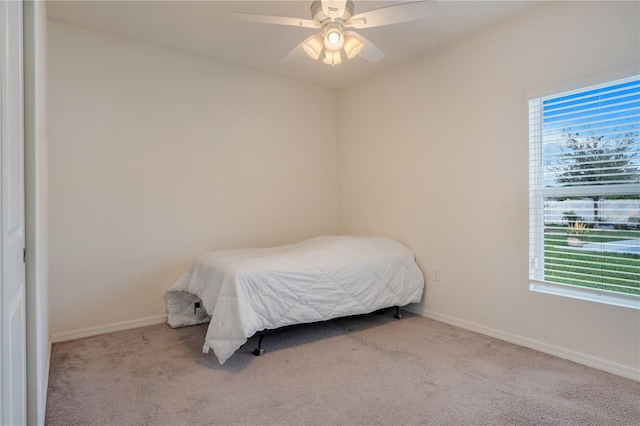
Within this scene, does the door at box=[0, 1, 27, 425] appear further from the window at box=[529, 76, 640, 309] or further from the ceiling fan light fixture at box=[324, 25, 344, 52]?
the window at box=[529, 76, 640, 309]

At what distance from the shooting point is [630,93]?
223cm

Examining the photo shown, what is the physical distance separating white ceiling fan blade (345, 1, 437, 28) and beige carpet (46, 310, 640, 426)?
2023mm

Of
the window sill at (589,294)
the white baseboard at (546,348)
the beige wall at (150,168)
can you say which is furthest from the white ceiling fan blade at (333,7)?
the white baseboard at (546,348)

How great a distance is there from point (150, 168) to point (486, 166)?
9.24ft

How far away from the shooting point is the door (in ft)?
2.97

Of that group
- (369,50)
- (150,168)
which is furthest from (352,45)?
(150,168)

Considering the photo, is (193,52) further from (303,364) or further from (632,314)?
(632,314)

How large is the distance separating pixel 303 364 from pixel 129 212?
194cm

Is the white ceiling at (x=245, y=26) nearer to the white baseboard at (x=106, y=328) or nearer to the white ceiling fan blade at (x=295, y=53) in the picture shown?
the white ceiling fan blade at (x=295, y=53)

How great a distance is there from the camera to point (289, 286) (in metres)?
2.57

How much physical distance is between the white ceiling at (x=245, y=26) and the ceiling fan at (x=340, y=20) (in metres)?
0.43

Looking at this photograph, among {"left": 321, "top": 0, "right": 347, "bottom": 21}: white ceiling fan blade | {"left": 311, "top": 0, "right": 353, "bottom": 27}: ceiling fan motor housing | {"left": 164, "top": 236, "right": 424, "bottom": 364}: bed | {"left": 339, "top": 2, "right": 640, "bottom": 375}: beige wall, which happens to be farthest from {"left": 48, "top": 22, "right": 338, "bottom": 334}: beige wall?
{"left": 321, "top": 0, "right": 347, "bottom": 21}: white ceiling fan blade

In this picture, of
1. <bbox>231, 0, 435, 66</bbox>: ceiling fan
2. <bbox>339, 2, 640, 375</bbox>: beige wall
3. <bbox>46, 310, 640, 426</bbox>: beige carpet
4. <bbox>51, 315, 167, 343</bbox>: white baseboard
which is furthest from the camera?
<bbox>51, 315, 167, 343</bbox>: white baseboard

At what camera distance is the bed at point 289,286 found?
2355mm
